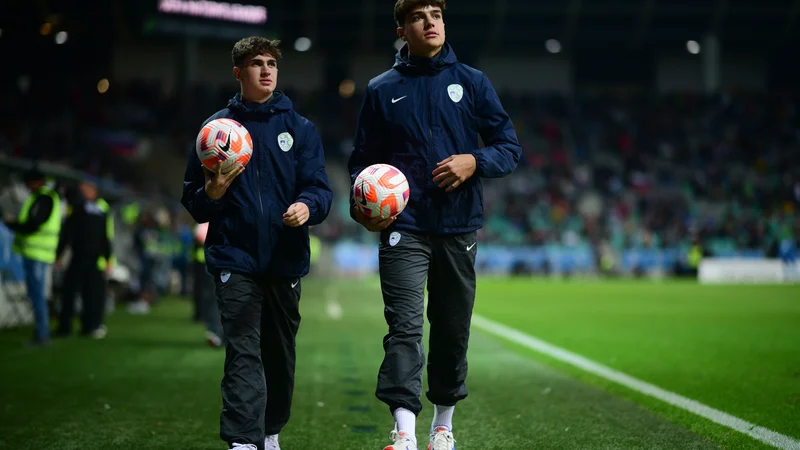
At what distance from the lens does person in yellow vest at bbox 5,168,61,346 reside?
1135 centimetres

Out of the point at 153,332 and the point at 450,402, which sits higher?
the point at 450,402

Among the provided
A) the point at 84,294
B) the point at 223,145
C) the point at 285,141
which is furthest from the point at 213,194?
the point at 84,294

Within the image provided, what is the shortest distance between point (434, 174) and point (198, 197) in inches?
48.2

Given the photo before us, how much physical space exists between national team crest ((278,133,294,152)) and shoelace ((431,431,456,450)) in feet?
5.62

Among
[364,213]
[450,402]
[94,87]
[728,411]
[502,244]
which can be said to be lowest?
[502,244]

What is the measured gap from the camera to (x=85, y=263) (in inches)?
515

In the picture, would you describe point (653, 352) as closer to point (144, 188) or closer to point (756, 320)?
point (756, 320)

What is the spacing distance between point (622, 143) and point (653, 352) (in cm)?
3561

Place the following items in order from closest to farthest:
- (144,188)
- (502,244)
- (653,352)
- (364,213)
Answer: (364,213)
(653,352)
(144,188)
(502,244)

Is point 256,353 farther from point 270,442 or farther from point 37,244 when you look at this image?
point 37,244

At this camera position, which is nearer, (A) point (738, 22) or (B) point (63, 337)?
(B) point (63, 337)

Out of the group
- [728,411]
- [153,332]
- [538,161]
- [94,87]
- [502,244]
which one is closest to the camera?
[728,411]

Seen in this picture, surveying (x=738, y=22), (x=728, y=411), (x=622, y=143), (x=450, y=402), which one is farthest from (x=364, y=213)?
(x=738, y=22)

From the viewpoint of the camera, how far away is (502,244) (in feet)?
124
